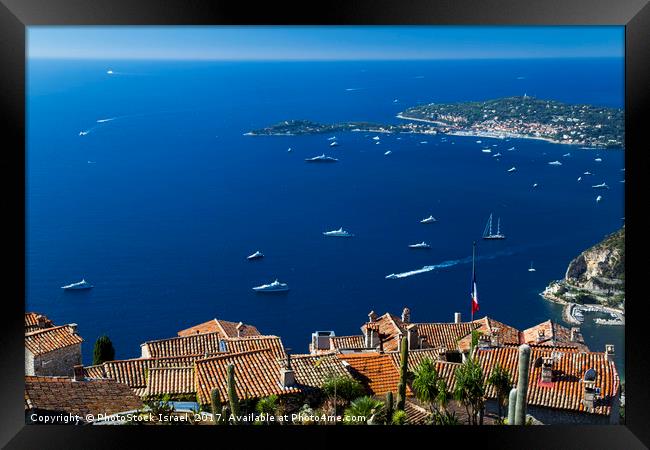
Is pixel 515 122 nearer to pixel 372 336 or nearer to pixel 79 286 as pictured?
pixel 79 286

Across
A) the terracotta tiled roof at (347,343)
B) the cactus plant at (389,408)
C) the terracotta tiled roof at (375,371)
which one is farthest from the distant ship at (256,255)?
the cactus plant at (389,408)

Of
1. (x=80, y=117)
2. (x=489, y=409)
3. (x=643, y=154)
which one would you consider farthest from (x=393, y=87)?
(x=643, y=154)

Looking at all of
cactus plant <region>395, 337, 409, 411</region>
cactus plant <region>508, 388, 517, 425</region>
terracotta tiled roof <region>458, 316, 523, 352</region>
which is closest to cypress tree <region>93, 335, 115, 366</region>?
terracotta tiled roof <region>458, 316, 523, 352</region>

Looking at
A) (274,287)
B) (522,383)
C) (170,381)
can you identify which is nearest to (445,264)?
(274,287)

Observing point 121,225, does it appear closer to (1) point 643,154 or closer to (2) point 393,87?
(2) point 393,87

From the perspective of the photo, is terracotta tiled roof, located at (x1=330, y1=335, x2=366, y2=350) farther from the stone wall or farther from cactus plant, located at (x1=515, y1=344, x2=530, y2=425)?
cactus plant, located at (x1=515, y1=344, x2=530, y2=425)
